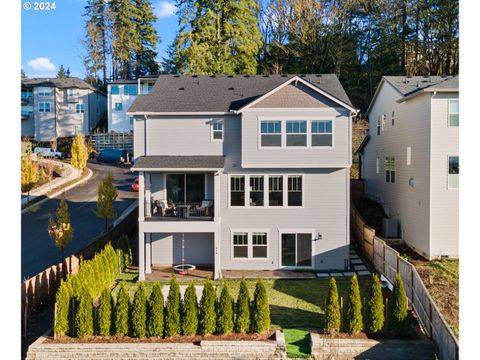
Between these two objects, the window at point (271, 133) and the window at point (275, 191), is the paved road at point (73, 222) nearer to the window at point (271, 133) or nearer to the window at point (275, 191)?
the window at point (275, 191)

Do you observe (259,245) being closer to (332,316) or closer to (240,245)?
(240,245)

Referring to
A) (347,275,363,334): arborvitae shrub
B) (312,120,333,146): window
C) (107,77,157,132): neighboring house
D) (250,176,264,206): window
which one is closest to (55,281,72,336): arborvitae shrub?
(347,275,363,334): arborvitae shrub

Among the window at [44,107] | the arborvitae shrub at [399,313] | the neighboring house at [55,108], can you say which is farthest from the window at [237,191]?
the window at [44,107]

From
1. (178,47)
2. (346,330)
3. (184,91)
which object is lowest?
(346,330)

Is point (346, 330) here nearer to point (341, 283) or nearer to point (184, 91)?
point (341, 283)

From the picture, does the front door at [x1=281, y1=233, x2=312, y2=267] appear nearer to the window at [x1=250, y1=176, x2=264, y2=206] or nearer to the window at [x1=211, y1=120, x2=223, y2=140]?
the window at [x1=250, y1=176, x2=264, y2=206]

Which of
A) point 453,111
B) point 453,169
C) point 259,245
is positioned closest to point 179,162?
point 259,245
